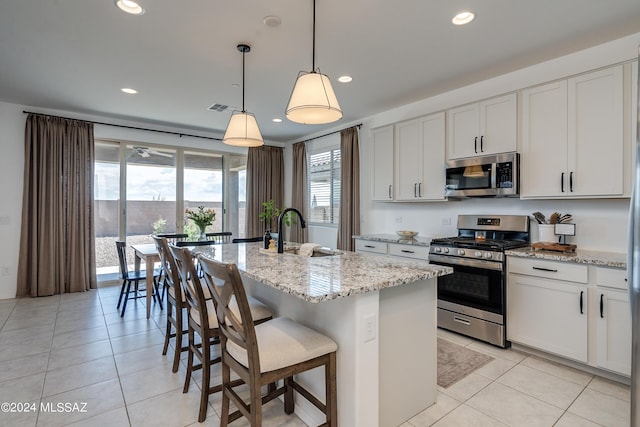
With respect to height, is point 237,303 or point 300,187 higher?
point 300,187

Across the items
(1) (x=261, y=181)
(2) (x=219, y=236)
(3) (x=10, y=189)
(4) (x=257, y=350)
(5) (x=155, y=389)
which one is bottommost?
(5) (x=155, y=389)

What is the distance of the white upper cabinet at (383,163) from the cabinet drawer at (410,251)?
2.45 ft

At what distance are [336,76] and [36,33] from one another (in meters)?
2.65

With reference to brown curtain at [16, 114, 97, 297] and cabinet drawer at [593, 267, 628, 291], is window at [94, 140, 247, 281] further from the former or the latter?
cabinet drawer at [593, 267, 628, 291]

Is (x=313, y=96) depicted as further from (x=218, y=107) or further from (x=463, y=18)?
(x=218, y=107)

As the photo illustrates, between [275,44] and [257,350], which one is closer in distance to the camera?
[257,350]

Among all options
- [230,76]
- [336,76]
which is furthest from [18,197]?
[336,76]

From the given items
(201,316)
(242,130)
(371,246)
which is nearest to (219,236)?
(371,246)

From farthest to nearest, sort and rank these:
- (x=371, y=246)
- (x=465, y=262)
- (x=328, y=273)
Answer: (x=371, y=246) → (x=465, y=262) → (x=328, y=273)

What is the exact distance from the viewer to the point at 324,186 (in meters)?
5.93

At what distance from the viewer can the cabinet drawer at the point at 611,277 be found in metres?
2.32

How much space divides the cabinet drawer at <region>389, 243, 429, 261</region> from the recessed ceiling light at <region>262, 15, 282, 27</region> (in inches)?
105

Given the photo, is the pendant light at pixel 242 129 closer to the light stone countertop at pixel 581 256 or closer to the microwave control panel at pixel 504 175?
the microwave control panel at pixel 504 175

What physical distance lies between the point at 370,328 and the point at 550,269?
6.45ft
